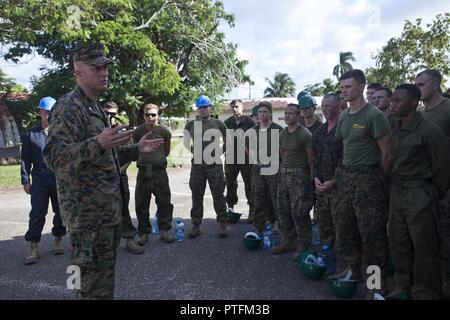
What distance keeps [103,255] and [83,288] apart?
0.84ft

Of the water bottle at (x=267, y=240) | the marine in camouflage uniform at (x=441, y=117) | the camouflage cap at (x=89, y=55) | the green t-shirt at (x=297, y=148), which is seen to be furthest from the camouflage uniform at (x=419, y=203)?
the camouflage cap at (x=89, y=55)

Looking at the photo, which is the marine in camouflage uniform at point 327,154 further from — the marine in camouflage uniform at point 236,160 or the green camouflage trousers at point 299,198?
the marine in camouflage uniform at point 236,160

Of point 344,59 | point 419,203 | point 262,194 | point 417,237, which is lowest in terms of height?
point 417,237

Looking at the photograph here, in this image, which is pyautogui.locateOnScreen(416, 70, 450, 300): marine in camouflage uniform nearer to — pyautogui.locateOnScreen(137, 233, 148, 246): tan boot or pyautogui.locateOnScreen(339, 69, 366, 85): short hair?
pyautogui.locateOnScreen(339, 69, 366, 85): short hair

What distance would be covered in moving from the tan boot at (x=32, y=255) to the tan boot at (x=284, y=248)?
10.0ft

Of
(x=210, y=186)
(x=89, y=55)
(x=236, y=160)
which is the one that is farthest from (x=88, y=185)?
(x=236, y=160)

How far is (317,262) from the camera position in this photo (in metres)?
3.88

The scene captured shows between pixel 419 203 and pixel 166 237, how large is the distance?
3420mm

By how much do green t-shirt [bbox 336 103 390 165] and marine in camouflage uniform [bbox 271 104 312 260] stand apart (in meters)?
0.94

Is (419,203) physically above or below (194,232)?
above

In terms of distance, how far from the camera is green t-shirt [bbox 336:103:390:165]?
3.49 meters

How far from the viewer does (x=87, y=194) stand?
2.42 meters

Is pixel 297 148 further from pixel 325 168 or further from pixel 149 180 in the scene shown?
pixel 149 180

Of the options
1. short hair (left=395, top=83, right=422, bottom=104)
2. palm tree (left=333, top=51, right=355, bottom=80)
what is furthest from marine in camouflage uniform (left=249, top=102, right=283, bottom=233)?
palm tree (left=333, top=51, right=355, bottom=80)
